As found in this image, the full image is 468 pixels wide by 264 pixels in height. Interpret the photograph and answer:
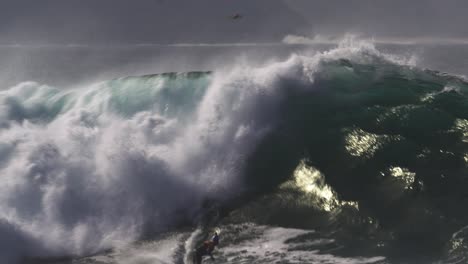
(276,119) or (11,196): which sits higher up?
(276,119)

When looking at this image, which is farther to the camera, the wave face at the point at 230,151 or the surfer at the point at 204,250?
the wave face at the point at 230,151

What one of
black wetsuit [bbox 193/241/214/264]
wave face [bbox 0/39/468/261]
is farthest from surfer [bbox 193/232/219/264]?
wave face [bbox 0/39/468/261]

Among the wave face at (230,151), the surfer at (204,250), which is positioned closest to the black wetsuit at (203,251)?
the surfer at (204,250)

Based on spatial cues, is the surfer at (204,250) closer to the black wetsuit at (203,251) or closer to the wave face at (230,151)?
the black wetsuit at (203,251)

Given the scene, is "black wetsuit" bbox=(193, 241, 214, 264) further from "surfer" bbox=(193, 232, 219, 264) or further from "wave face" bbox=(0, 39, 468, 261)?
"wave face" bbox=(0, 39, 468, 261)

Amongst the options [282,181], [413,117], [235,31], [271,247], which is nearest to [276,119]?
[282,181]

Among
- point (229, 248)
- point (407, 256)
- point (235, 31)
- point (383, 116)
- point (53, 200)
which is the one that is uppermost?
point (235, 31)

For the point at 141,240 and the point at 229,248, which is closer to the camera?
the point at 229,248

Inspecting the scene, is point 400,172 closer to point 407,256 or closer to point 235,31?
point 407,256
